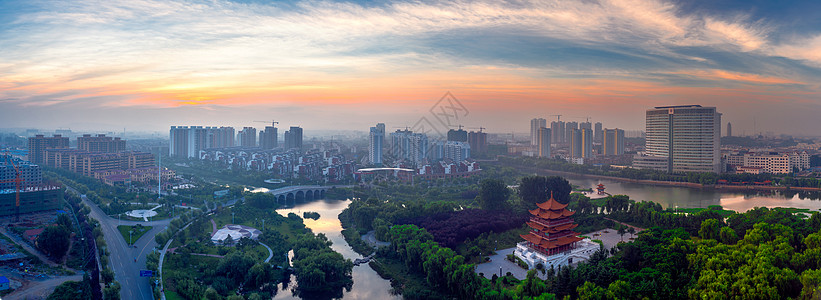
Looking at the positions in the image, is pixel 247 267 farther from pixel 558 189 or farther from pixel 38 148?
pixel 38 148

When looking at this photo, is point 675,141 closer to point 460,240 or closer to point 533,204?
point 533,204

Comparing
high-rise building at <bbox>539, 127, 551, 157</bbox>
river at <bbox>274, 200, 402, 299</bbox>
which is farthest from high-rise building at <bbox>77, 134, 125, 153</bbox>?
high-rise building at <bbox>539, 127, 551, 157</bbox>

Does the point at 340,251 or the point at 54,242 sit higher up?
the point at 54,242

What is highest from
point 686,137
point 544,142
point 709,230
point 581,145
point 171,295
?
point 686,137

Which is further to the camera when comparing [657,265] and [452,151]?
[452,151]

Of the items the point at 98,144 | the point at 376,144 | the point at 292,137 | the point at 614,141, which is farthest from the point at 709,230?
the point at 292,137

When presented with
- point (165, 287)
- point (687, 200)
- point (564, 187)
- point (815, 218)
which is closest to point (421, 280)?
point (165, 287)
